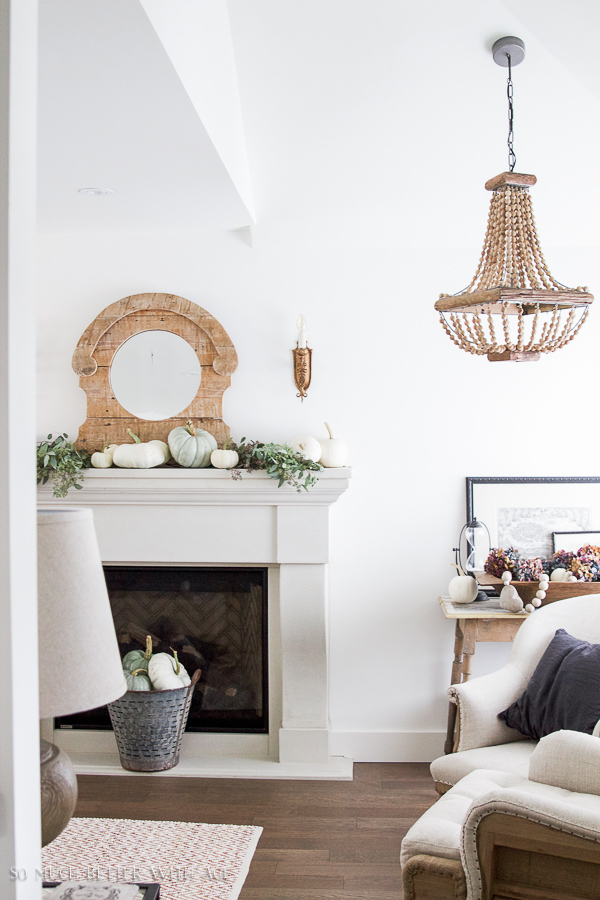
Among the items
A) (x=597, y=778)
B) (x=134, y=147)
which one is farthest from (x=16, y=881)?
(x=134, y=147)

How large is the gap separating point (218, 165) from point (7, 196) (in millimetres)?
1829

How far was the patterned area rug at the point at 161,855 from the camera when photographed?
2600mm

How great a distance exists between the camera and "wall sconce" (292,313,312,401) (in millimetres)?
3660

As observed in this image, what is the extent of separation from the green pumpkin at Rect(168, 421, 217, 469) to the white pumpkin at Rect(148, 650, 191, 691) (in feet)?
2.94

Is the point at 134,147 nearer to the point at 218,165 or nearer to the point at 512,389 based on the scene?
the point at 218,165

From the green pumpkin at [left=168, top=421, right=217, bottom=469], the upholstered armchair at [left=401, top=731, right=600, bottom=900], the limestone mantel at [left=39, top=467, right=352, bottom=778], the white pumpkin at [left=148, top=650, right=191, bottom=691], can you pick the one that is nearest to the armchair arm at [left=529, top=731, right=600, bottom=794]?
the upholstered armchair at [left=401, top=731, right=600, bottom=900]

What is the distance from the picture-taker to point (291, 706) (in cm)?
363

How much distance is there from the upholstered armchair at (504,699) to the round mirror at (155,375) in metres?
1.86

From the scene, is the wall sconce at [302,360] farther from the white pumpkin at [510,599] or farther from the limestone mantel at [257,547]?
the white pumpkin at [510,599]

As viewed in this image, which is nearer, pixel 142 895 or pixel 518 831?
pixel 142 895

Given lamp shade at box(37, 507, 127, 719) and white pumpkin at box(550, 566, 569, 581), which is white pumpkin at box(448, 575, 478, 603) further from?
lamp shade at box(37, 507, 127, 719)

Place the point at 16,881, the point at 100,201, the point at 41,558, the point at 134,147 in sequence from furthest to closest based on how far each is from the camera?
the point at 100,201 → the point at 134,147 → the point at 41,558 → the point at 16,881

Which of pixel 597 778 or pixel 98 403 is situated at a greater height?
pixel 98 403

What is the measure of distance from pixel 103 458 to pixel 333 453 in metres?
1.07
